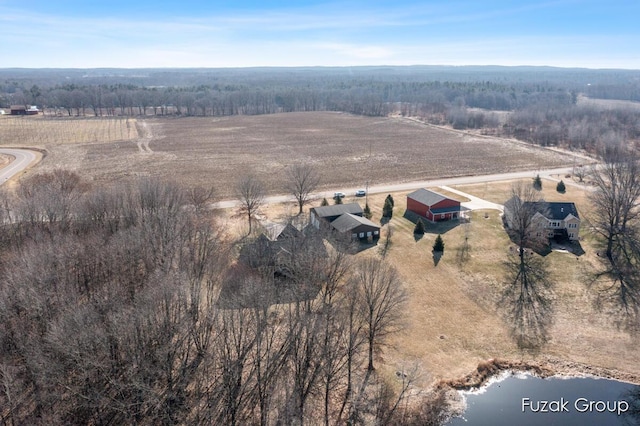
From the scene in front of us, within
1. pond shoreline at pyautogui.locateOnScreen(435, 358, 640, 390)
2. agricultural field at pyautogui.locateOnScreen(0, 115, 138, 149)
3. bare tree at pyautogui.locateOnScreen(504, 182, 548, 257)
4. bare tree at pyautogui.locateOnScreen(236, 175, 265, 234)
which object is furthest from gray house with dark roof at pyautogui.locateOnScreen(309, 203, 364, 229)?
agricultural field at pyautogui.locateOnScreen(0, 115, 138, 149)

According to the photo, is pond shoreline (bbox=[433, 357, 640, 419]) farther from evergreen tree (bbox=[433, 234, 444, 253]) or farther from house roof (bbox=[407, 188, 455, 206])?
house roof (bbox=[407, 188, 455, 206])

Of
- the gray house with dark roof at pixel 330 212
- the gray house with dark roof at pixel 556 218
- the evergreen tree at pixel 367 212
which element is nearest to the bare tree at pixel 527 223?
the gray house with dark roof at pixel 556 218

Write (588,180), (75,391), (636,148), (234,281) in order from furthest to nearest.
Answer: (636,148), (588,180), (234,281), (75,391)

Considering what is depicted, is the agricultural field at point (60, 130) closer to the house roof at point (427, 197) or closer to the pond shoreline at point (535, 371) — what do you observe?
the house roof at point (427, 197)

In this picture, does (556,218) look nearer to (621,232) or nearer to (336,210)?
(621,232)

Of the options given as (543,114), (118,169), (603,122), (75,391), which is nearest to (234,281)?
(75,391)

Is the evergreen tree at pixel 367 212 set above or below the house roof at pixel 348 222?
below

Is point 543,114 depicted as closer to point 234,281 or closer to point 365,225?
point 365,225
